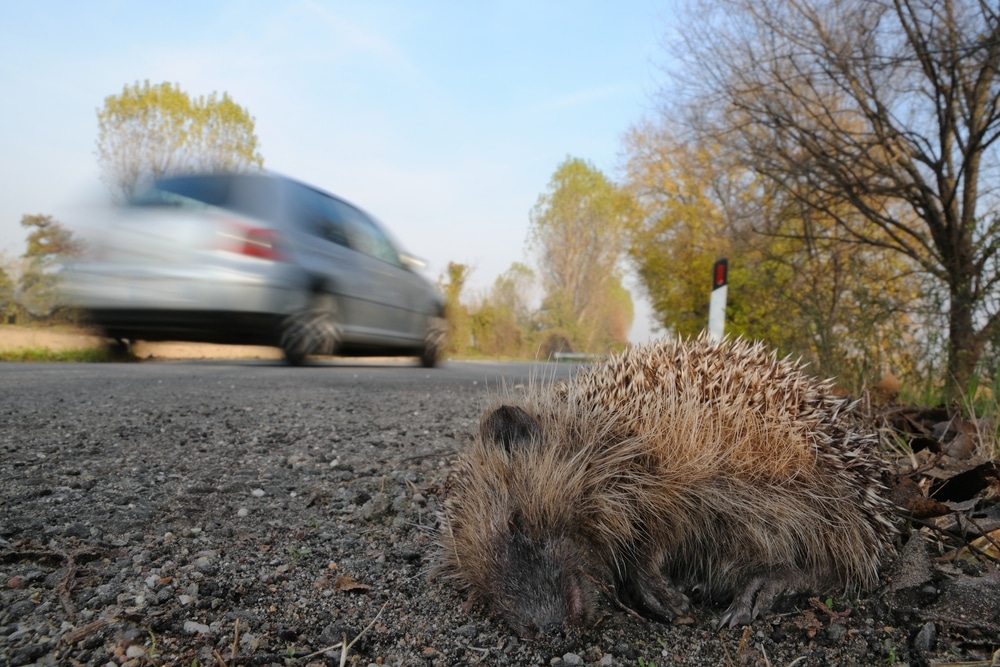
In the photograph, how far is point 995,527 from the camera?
2738 mm

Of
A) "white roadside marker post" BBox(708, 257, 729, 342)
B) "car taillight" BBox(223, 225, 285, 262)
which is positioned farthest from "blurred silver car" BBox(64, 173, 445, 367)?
"white roadside marker post" BBox(708, 257, 729, 342)

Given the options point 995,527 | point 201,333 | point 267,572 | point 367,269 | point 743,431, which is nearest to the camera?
point 267,572

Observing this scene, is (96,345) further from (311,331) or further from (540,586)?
(540,586)

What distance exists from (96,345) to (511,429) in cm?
892

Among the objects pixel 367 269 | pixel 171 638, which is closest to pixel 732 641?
pixel 171 638

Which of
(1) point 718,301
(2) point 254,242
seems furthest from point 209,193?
(1) point 718,301

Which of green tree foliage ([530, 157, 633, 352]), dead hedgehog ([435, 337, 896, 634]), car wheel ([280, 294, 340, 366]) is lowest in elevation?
dead hedgehog ([435, 337, 896, 634])

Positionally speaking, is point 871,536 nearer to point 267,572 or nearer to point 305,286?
point 267,572

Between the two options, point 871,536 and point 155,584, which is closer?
point 155,584

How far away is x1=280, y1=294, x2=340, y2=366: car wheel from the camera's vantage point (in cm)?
840

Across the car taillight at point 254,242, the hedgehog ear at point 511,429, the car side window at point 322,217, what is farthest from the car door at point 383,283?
the hedgehog ear at point 511,429

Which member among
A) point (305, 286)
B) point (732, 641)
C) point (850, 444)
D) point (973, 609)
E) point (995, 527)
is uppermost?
point (305, 286)

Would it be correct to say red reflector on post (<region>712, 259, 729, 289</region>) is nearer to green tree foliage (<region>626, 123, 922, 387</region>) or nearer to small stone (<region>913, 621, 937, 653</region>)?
green tree foliage (<region>626, 123, 922, 387</region>)

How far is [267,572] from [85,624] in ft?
1.76
